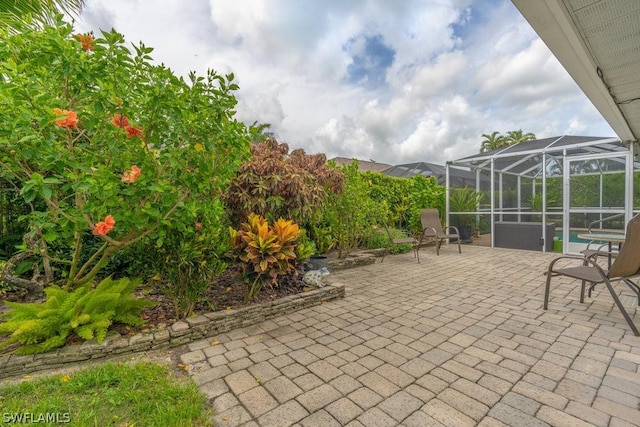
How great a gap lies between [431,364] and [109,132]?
119 inches

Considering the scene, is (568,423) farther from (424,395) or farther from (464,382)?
(424,395)

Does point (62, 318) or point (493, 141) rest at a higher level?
point (493, 141)

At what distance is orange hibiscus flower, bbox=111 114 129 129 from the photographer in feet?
7.25

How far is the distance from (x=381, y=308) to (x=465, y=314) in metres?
0.89

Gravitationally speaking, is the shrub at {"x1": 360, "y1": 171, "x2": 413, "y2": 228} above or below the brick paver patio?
above

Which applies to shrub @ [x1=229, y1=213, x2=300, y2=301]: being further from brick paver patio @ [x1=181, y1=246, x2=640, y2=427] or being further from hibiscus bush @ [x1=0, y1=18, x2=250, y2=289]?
hibiscus bush @ [x1=0, y1=18, x2=250, y2=289]

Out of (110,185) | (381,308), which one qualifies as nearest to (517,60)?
(381,308)

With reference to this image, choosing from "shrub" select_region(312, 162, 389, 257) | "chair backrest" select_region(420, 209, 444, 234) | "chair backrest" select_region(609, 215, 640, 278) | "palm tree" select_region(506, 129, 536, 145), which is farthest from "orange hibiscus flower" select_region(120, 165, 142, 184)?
"palm tree" select_region(506, 129, 536, 145)

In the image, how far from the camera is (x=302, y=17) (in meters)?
5.60

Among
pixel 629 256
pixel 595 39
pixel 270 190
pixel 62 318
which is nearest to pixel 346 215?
pixel 270 190

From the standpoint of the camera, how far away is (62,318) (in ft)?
7.36

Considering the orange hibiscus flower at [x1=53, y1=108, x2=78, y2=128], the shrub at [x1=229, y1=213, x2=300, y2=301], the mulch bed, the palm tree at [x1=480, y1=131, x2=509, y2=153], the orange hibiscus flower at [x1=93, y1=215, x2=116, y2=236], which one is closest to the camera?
the orange hibiscus flower at [x1=53, y1=108, x2=78, y2=128]

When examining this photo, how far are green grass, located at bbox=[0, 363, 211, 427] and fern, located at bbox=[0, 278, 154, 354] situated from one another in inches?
12.2

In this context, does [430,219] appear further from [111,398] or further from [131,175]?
[111,398]
